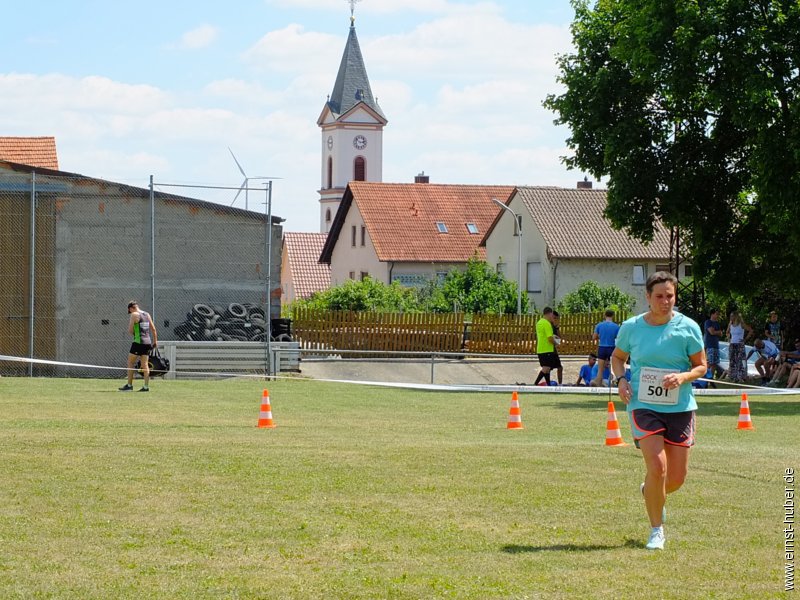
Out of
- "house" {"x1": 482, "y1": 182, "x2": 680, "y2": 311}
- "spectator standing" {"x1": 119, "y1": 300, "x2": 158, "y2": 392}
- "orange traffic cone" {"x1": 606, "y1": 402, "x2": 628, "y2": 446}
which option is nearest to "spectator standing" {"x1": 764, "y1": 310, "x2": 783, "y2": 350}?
"spectator standing" {"x1": 119, "y1": 300, "x2": 158, "y2": 392}

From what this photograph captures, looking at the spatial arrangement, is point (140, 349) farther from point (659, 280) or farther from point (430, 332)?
point (430, 332)

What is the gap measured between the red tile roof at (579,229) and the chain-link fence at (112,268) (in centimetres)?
3225

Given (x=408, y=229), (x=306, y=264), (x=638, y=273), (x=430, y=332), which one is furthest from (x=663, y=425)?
(x=306, y=264)

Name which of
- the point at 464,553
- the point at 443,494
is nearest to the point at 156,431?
the point at 443,494

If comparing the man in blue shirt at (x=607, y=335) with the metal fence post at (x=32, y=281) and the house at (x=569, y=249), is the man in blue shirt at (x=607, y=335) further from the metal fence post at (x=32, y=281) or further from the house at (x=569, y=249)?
the house at (x=569, y=249)

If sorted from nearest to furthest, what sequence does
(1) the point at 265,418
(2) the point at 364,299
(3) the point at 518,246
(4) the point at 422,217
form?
(1) the point at 265,418 < (2) the point at 364,299 < (3) the point at 518,246 < (4) the point at 422,217

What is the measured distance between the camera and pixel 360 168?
125625 millimetres

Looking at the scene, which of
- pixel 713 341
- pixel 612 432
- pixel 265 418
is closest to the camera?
pixel 612 432

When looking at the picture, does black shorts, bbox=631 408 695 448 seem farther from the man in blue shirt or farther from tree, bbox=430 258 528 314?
tree, bbox=430 258 528 314

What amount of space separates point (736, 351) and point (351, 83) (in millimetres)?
95247

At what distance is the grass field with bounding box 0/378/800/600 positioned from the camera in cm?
696

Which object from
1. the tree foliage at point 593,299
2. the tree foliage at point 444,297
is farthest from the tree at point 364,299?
the tree foliage at point 593,299

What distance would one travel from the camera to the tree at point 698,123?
2531 centimetres

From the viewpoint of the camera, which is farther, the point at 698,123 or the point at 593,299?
the point at 593,299
